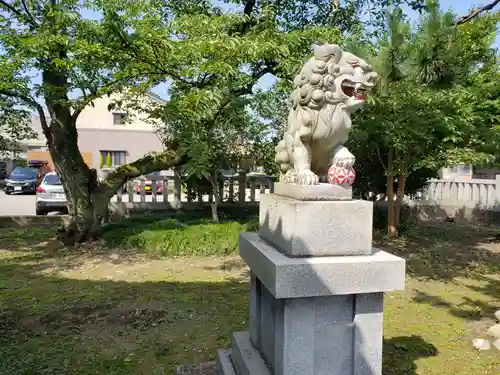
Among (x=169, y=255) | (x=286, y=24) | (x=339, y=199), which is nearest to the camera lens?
(x=339, y=199)

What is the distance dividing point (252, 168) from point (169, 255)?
Answer: 356cm

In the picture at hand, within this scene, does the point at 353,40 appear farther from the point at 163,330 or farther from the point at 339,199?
the point at 163,330

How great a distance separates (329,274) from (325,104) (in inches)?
43.1

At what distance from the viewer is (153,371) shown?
3322 millimetres

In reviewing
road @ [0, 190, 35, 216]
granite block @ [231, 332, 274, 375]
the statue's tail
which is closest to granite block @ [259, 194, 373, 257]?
the statue's tail

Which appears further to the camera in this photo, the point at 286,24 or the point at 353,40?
the point at 286,24

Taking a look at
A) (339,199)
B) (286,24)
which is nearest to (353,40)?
(286,24)

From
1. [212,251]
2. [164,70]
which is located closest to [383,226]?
[212,251]

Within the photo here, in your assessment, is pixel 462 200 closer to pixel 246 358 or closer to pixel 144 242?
pixel 144 242

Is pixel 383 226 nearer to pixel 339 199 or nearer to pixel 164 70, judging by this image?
pixel 164 70

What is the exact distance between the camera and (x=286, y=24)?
8234 millimetres

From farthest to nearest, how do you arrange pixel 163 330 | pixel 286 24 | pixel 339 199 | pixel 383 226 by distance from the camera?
pixel 383 226 → pixel 286 24 → pixel 163 330 → pixel 339 199

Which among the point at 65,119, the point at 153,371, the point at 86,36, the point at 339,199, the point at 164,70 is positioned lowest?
the point at 153,371

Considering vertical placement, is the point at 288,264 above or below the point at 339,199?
below
